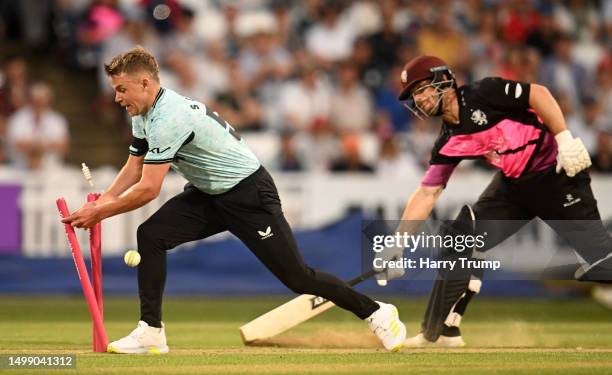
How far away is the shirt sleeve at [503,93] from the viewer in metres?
7.82

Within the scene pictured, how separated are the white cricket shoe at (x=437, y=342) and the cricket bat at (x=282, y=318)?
2.08 feet

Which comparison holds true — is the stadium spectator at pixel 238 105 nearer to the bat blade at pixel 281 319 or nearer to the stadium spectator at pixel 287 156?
the stadium spectator at pixel 287 156

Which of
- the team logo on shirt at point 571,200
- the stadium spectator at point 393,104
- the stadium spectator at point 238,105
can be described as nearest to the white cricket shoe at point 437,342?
the team logo on shirt at point 571,200

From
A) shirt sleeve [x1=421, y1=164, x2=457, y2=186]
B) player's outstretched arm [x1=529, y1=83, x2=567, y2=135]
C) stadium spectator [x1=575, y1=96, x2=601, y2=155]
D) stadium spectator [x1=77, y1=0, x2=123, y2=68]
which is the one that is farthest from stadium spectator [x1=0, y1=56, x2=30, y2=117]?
player's outstretched arm [x1=529, y1=83, x2=567, y2=135]

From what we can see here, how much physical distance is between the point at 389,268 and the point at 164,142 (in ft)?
6.15

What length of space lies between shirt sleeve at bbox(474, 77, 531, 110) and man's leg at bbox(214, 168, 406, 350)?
5.20 feet

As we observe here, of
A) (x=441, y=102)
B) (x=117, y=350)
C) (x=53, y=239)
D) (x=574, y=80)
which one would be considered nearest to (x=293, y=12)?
(x=574, y=80)

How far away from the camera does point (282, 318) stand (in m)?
8.28

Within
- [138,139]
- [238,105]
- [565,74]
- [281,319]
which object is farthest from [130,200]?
[565,74]

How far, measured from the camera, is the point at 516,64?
15938 mm

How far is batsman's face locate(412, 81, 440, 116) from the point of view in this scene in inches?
312

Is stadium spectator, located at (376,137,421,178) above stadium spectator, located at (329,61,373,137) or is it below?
below

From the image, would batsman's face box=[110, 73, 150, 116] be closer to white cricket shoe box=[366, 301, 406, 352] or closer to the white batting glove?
white cricket shoe box=[366, 301, 406, 352]

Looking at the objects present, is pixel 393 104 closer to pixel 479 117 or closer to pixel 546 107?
pixel 479 117
